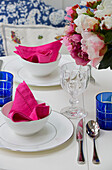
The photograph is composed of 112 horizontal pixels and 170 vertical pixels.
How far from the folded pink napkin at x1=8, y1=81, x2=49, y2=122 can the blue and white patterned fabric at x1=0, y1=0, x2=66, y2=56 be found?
1.53 meters

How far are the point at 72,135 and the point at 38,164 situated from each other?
0.17 m

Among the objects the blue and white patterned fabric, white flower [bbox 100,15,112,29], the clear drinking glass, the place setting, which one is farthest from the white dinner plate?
the blue and white patterned fabric

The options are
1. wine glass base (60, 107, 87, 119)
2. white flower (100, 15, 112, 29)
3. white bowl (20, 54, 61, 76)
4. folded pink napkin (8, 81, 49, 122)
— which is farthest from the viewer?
white bowl (20, 54, 61, 76)

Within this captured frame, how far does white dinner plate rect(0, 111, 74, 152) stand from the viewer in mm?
891

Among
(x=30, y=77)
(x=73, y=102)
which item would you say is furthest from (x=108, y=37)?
(x=30, y=77)

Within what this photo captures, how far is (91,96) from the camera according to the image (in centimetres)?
126

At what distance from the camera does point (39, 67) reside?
1354 mm

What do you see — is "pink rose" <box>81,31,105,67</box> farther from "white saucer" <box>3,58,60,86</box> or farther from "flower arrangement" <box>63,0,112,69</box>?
"white saucer" <box>3,58,60,86</box>

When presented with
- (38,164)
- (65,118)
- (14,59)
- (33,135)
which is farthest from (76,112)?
(14,59)

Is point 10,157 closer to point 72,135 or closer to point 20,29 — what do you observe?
point 72,135

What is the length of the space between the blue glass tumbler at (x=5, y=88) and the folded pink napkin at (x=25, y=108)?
5.6 inches

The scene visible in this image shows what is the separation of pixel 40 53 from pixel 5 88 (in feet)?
0.99

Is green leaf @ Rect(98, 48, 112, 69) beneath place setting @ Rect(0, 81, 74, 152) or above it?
above

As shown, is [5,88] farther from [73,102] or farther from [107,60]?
[107,60]
